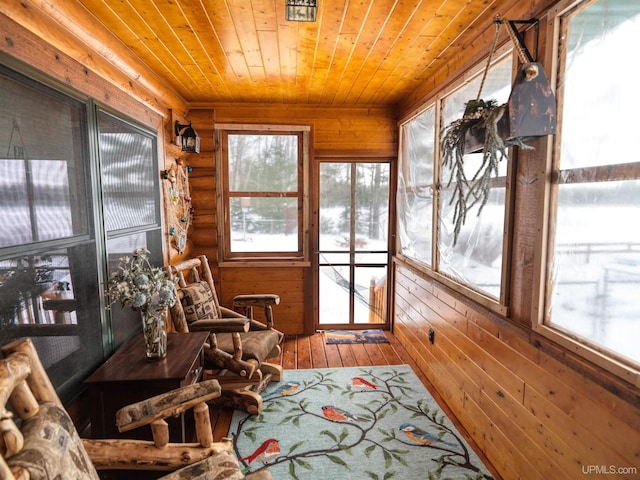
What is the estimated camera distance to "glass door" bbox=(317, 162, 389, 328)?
3885 millimetres

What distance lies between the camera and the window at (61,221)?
4.39ft

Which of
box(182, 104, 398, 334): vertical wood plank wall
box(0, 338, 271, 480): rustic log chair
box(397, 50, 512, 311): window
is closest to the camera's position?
box(0, 338, 271, 480): rustic log chair

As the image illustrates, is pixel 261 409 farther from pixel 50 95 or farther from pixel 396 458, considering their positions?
pixel 50 95

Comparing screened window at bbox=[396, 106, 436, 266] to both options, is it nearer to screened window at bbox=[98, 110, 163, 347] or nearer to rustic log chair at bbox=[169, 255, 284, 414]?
rustic log chair at bbox=[169, 255, 284, 414]

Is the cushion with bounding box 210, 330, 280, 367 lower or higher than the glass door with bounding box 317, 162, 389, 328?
lower

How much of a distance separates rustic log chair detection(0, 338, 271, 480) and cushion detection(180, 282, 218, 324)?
138 centimetres

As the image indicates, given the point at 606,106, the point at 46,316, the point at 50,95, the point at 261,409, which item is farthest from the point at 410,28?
the point at 261,409

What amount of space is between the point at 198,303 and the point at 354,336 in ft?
6.02

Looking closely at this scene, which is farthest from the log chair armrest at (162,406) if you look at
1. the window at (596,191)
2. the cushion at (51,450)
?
the window at (596,191)

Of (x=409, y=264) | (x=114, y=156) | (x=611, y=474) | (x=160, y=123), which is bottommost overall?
(x=611, y=474)

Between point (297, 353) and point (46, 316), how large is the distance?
91.5 inches

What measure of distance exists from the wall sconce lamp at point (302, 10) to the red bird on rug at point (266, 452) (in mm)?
2488

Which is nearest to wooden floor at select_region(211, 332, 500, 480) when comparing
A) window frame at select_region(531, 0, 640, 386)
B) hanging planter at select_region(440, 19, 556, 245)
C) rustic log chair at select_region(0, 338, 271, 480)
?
window frame at select_region(531, 0, 640, 386)

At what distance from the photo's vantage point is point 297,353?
3467 mm
